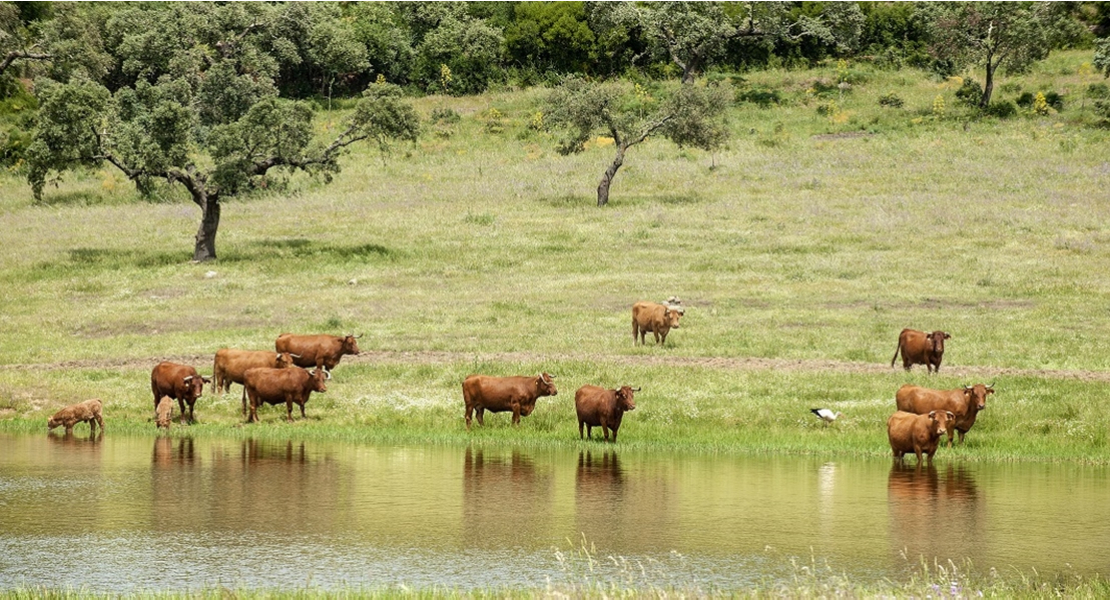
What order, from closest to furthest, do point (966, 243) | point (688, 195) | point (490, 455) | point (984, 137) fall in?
point (490, 455) → point (966, 243) → point (688, 195) → point (984, 137)

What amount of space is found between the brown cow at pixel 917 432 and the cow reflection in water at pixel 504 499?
23.2 ft

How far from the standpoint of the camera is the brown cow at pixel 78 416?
25859mm

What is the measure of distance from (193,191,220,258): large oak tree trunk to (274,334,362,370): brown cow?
78.4 ft

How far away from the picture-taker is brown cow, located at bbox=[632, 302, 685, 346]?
38.8 meters

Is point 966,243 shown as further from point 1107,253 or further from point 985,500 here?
point 985,500

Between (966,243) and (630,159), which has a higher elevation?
(630,159)

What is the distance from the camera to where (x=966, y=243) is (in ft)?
188

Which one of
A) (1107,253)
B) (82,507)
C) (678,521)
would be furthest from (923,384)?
(1107,253)

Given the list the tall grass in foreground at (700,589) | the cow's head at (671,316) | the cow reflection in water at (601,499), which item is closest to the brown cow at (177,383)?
the cow reflection in water at (601,499)

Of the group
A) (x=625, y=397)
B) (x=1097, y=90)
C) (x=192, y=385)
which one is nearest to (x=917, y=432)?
(x=625, y=397)

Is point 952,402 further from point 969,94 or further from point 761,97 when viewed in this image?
point 761,97

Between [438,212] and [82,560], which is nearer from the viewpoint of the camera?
[82,560]

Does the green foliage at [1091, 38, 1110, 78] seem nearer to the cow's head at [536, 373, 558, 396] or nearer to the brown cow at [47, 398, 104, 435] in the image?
the cow's head at [536, 373, 558, 396]

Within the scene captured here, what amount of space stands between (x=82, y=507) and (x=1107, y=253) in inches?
1935
